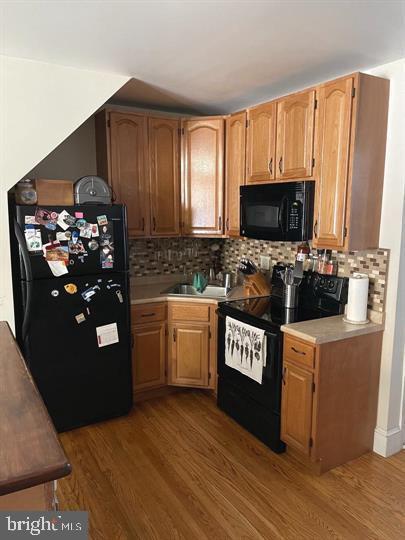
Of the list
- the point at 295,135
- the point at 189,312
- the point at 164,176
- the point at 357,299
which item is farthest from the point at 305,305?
the point at 164,176

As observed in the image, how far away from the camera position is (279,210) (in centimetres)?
271

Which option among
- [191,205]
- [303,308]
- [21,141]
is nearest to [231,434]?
[303,308]

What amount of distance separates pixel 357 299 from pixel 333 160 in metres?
0.86

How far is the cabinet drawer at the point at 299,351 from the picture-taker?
2.29 meters

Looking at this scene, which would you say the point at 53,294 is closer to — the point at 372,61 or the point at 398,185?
the point at 398,185

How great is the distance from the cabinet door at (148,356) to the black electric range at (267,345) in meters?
0.49

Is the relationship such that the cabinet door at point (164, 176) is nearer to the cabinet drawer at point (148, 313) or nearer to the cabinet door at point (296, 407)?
the cabinet drawer at point (148, 313)

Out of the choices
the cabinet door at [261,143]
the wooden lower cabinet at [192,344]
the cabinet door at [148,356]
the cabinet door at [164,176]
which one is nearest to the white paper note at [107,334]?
the cabinet door at [148,356]

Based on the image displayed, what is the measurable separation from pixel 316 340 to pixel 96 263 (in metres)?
1.50

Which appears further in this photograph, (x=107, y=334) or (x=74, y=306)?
(x=107, y=334)

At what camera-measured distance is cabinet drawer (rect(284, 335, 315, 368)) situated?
2289mm

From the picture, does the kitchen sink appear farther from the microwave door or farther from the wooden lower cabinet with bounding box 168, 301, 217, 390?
the microwave door

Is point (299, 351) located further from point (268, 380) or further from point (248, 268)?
point (248, 268)

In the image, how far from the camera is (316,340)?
223 cm
